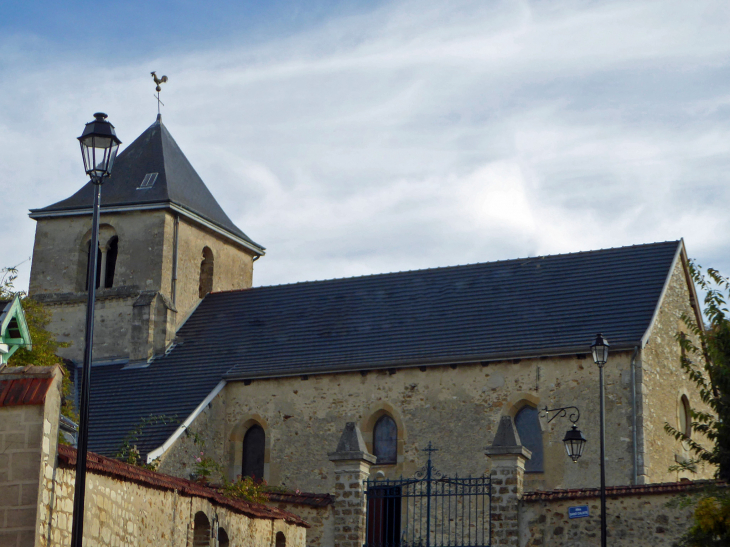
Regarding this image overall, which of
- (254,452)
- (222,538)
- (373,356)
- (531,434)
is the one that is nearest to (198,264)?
(254,452)

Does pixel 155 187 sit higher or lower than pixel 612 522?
higher

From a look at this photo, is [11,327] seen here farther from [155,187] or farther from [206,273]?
[206,273]

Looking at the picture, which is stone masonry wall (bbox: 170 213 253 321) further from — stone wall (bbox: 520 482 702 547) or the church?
stone wall (bbox: 520 482 702 547)

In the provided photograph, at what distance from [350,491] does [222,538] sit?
175 inches

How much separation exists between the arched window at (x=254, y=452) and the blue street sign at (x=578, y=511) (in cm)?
957

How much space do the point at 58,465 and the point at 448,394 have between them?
43.4ft

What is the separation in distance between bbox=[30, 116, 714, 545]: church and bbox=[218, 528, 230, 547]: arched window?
4.58 m

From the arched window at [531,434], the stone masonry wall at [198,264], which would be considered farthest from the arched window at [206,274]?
the arched window at [531,434]

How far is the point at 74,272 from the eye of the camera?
29703 mm

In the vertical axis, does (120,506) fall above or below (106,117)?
below

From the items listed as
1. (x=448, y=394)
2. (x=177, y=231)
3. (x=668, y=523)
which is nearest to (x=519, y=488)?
(x=668, y=523)

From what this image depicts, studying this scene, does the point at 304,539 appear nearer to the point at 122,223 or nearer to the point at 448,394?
the point at 448,394

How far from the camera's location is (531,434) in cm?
2173

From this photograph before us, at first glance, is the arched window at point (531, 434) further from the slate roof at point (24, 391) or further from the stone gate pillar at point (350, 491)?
the slate roof at point (24, 391)
